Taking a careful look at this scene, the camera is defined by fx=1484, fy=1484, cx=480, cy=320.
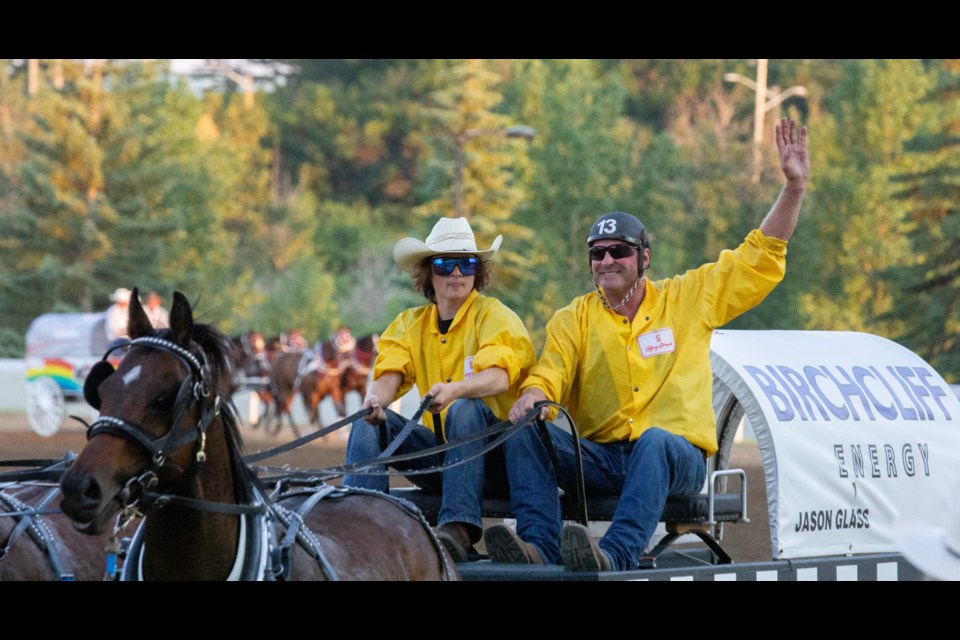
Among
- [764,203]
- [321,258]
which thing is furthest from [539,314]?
[321,258]

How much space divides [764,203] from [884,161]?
7.07 meters

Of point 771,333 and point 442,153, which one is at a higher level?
point 442,153

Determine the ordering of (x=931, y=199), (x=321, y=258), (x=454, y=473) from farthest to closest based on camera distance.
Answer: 1. (x=321, y=258)
2. (x=931, y=199)
3. (x=454, y=473)

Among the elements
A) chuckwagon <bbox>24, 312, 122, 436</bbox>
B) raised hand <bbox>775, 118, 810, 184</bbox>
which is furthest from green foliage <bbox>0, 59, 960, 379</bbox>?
raised hand <bbox>775, 118, 810, 184</bbox>

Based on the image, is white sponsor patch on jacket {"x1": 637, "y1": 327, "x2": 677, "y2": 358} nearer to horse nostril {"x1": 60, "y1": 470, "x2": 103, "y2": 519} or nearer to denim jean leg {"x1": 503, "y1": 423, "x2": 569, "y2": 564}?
denim jean leg {"x1": 503, "y1": 423, "x2": 569, "y2": 564}

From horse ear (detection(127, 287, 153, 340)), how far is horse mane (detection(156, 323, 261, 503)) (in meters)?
0.04

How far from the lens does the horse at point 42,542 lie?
5.62 metres

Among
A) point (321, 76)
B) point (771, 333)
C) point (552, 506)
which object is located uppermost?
point (321, 76)

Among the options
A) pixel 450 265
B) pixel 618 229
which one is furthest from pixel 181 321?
pixel 618 229

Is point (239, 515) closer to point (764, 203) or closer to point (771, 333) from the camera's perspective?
point (771, 333)

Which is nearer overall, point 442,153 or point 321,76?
point 442,153

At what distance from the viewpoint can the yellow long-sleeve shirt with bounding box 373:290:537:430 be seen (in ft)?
20.6

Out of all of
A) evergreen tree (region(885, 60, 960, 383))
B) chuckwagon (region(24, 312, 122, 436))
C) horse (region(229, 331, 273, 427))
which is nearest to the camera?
chuckwagon (region(24, 312, 122, 436))

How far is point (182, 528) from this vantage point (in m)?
4.48
